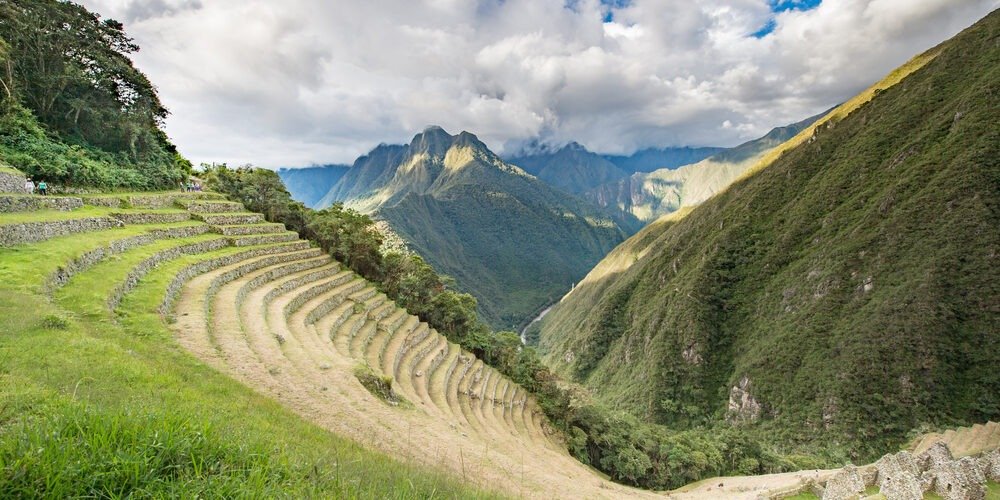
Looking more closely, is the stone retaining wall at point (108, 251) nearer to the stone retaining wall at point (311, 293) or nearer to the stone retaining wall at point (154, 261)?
the stone retaining wall at point (154, 261)

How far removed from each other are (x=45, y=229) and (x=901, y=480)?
32.6 m

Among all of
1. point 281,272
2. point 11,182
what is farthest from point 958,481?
point 11,182

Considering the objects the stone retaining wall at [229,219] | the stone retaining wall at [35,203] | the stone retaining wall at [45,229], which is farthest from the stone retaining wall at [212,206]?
the stone retaining wall at [45,229]

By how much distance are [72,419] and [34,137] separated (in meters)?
29.3

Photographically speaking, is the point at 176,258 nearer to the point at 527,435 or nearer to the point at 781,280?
the point at 527,435

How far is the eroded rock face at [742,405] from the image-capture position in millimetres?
74562

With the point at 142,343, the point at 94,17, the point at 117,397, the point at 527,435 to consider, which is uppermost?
the point at 94,17

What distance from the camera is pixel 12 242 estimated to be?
13516 mm

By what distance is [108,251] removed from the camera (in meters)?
16.1

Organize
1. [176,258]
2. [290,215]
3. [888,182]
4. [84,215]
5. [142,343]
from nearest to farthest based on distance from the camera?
[142,343] < [84,215] < [176,258] < [290,215] < [888,182]

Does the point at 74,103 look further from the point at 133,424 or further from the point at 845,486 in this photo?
the point at 845,486

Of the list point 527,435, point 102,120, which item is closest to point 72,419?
point 527,435

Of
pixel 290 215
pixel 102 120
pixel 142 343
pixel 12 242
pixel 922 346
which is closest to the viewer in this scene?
pixel 142 343

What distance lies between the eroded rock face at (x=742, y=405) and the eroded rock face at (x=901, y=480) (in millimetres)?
63938
